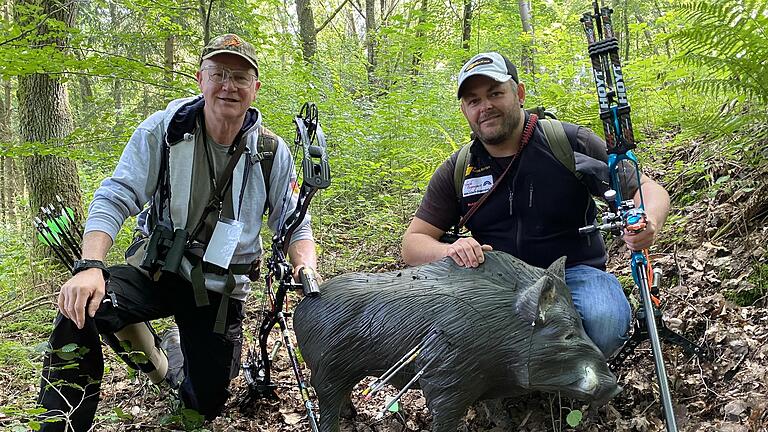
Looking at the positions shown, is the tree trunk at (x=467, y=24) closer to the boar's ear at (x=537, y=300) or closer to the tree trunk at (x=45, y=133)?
the tree trunk at (x=45, y=133)

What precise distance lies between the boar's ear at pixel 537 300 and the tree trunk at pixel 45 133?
764cm

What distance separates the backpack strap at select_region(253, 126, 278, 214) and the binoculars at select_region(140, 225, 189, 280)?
71cm

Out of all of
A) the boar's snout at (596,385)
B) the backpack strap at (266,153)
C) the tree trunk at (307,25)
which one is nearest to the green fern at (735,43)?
the boar's snout at (596,385)

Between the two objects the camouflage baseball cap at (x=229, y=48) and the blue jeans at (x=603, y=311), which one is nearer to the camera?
the blue jeans at (x=603, y=311)

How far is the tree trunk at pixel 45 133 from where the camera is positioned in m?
8.13

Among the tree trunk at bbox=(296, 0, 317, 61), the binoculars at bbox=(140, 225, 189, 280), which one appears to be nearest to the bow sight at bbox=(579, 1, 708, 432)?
the binoculars at bbox=(140, 225, 189, 280)

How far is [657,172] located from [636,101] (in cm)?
88

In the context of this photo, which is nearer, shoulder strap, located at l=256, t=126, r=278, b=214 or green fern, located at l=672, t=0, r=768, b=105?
green fern, located at l=672, t=0, r=768, b=105

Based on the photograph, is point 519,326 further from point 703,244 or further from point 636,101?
point 636,101

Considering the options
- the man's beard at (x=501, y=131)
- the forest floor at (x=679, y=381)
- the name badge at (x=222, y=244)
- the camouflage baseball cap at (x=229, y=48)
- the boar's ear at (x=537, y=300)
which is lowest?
the forest floor at (x=679, y=381)

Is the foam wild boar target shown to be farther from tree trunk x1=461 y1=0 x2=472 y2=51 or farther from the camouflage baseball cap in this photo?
tree trunk x1=461 y1=0 x2=472 y2=51

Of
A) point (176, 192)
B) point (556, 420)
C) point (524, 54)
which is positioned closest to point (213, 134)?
point (176, 192)

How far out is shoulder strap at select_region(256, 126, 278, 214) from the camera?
13.1 feet

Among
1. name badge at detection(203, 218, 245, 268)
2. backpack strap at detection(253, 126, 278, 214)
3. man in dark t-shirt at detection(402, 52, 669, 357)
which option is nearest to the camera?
man in dark t-shirt at detection(402, 52, 669, 357)
